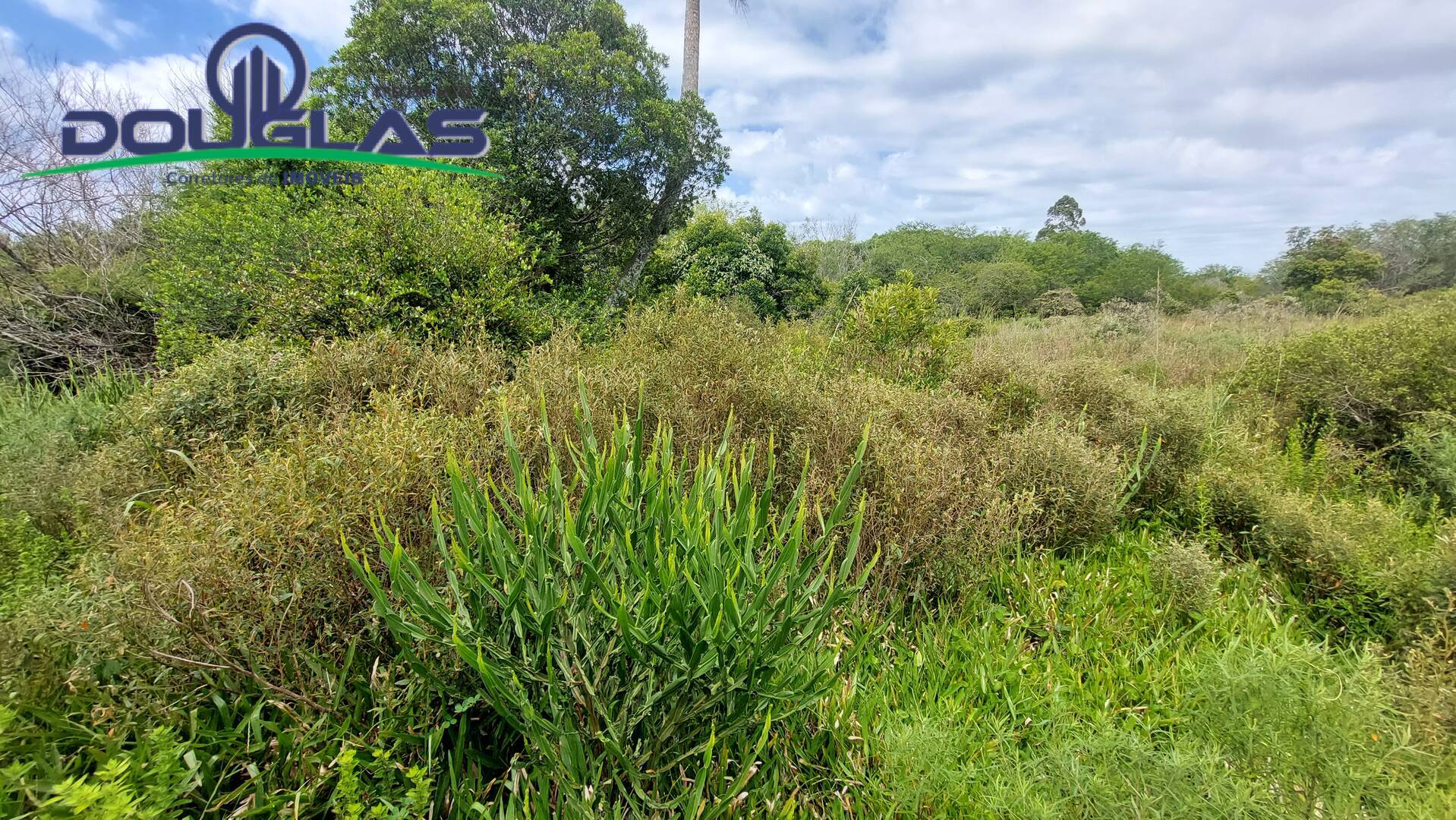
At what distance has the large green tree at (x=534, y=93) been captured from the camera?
668cm

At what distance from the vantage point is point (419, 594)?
121cm

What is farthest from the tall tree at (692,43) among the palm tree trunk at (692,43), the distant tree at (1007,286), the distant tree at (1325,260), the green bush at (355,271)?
the distant tree at (1325,260)

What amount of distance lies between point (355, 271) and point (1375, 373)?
7.41m

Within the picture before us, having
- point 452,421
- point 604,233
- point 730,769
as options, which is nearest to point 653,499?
point 730,769

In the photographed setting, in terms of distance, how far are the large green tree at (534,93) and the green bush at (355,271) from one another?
181cm

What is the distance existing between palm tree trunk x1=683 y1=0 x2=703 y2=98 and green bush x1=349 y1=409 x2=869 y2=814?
31.3 ft

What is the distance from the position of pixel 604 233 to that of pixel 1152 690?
789 cm

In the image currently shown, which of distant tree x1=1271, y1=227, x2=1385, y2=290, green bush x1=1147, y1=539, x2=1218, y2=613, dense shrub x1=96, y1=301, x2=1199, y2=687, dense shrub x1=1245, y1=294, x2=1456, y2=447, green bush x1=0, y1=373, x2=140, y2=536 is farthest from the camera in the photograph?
distant tree x1=1271, y1=227, x2=1385, y2=290

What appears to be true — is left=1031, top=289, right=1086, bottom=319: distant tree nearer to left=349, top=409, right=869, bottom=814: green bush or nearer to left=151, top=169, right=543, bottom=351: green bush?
left=151, top=169, right=543, bottom=351: green bush

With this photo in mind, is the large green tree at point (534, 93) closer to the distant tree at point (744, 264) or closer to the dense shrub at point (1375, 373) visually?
the distant tree at point (744, 264)

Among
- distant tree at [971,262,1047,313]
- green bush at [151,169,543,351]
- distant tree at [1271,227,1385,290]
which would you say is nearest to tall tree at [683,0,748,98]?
green bush at [151,169,543,351]

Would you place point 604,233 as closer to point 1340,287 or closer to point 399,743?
point 399,743

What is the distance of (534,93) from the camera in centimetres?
686

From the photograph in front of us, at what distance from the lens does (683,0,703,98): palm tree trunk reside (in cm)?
910
